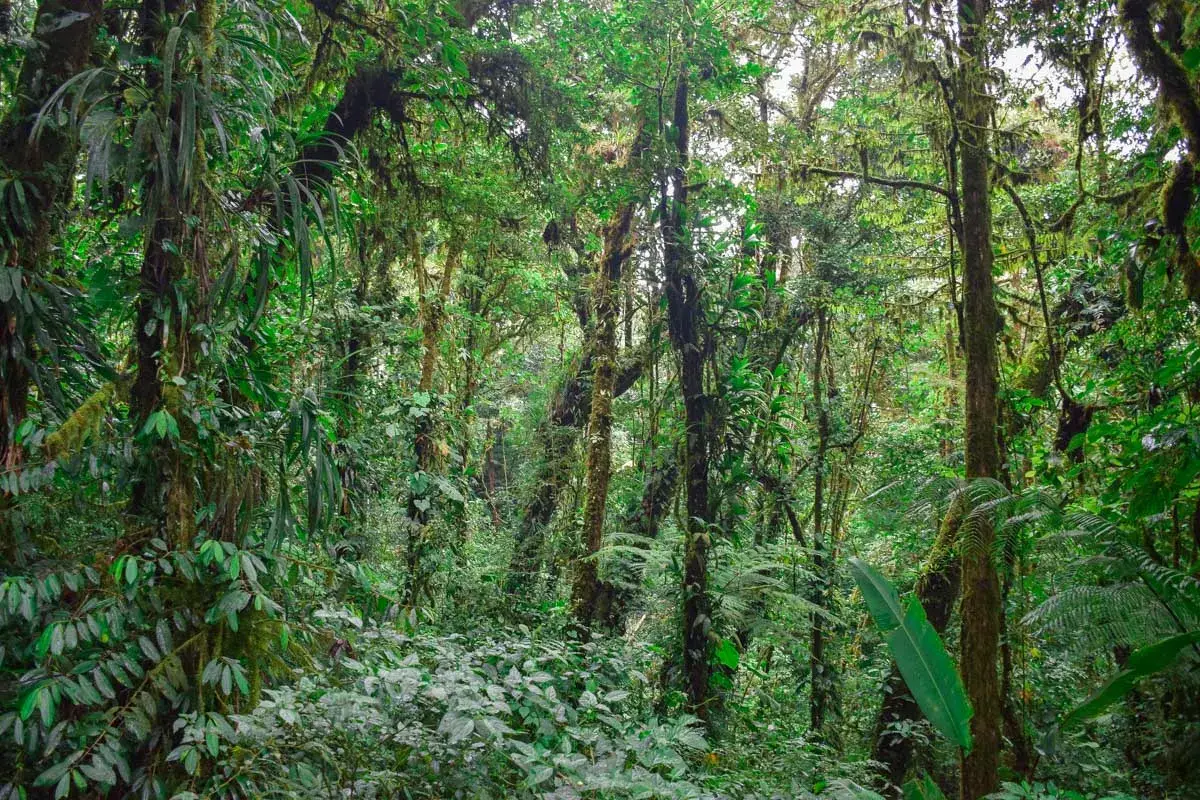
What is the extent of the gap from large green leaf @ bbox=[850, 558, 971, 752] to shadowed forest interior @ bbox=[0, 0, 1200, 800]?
17 mm

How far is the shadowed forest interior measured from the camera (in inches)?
103

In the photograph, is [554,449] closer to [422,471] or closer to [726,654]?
[422,471]

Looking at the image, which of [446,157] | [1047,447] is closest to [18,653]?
[446,157]

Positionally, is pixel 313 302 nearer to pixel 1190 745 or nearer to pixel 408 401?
pixel 408 401

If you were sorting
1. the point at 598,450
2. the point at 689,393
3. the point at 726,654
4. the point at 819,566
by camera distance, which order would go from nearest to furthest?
the point at 726,654 → the point at 689,393 → the point at 819,566 → the point at 598,450

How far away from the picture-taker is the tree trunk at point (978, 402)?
3.99 m

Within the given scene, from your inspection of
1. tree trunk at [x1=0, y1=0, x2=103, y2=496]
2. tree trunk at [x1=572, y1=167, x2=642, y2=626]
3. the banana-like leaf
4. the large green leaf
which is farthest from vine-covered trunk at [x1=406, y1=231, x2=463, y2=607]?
the banana-like leaf

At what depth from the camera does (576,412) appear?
8992 mm

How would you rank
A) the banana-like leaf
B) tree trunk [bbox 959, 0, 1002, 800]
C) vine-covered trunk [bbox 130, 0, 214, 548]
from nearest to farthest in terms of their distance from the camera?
the banana-like leaf
vine-covered trunk [bbox 130, 0, 214, 548]
tree trunk [bbox 959, 0, 1002, 800]

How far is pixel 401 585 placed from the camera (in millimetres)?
6141

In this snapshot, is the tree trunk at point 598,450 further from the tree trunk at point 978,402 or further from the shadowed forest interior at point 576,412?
the tree trunk at point 978,402

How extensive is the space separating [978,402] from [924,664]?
213 cm

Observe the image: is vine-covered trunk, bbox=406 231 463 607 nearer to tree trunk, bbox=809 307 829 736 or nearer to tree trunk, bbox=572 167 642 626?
tree trunk, bbox=572 167 642 626

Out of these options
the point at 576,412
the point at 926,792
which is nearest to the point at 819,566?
the point at 576,412
